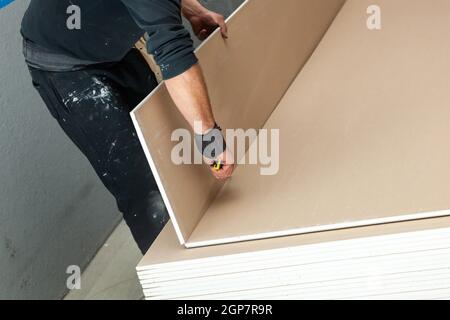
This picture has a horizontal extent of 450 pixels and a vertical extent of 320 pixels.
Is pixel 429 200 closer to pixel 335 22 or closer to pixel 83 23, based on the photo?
pixel 83 23

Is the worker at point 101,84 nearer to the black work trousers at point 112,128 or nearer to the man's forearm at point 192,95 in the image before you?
the black work trousers at point 112,128

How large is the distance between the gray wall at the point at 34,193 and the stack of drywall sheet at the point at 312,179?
2.95 ft

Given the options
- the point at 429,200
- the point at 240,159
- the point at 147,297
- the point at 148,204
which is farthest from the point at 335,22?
the point at 147,297

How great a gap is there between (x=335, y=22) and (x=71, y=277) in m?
1.68

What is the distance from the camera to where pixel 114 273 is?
2914 millimetres

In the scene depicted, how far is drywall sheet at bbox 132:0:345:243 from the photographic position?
167 cm

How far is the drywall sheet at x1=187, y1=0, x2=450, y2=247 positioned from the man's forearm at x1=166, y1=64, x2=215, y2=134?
30 cm

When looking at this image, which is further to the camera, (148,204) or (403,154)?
(148,204)

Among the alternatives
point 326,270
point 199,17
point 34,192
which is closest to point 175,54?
point 326,270

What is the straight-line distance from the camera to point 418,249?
4.83ft

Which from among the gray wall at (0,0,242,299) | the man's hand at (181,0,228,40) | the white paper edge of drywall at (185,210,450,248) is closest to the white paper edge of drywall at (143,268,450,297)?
the white paper edge of drywall at (185,210,450,248)

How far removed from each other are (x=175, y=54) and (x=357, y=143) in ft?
2.34

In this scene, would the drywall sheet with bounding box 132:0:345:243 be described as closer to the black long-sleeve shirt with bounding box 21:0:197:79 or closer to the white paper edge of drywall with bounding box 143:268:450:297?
the white paper edge of drywall with bounding box 143:268:450:297

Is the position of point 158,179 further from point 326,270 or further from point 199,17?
point 199,17
